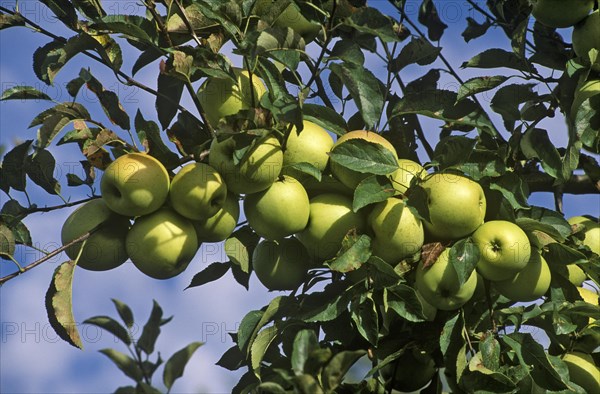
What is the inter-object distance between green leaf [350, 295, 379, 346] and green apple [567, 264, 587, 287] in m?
0.78

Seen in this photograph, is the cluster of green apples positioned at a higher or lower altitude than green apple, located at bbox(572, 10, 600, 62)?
lower

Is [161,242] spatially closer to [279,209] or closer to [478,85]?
[279,209]

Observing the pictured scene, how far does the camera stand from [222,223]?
92.5 inches

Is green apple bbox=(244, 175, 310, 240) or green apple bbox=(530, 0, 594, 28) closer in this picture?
green apple bbox=(244, 175, 310, 240)

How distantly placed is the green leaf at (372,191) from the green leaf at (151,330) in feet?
2.32

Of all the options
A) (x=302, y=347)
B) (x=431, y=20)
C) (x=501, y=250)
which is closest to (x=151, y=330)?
(x=302, y=347)

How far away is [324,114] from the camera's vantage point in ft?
7.92

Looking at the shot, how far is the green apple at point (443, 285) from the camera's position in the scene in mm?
2256

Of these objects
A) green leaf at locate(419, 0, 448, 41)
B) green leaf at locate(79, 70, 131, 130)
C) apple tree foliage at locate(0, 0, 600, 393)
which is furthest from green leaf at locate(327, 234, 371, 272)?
green leaf at locate(419, 0, 448, 41)

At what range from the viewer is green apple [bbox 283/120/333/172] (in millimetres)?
2314

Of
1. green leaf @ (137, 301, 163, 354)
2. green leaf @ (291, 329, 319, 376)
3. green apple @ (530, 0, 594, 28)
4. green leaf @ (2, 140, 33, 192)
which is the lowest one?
green leaf @ (291, 329, 319, 376)

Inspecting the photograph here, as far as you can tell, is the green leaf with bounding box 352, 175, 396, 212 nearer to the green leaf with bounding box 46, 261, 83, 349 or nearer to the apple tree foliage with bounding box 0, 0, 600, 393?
the apple tree foliage with bounding box 0, 0, 600, 393

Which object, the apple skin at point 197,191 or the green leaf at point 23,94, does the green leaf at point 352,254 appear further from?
the green leaf at point 23,94

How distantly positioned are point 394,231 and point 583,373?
77 centimetres
